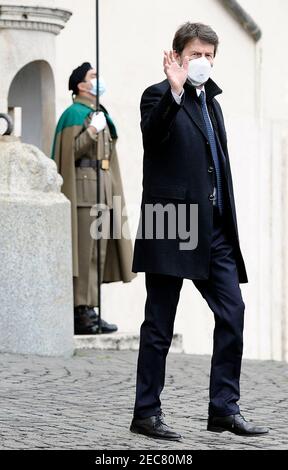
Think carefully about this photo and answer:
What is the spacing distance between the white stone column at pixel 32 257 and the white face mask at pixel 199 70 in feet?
11.6

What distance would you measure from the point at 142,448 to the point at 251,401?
212cm

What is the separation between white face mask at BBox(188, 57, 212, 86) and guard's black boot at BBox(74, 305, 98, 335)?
5.13 m

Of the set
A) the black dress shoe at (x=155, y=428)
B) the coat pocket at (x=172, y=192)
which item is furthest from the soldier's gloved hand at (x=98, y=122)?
the black dress shoe at (x=155, y=428)

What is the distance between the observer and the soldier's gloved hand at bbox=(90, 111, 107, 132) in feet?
41.5

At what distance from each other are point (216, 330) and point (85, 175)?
5.10m

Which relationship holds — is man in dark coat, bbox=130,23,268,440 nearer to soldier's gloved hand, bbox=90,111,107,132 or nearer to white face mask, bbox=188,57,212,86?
white face mask, bbox=188,57,212,86

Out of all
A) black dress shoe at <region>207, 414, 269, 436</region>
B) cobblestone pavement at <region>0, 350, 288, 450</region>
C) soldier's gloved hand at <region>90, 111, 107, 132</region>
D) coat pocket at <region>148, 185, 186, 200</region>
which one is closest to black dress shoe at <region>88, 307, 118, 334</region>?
cobblestone pavement at <region>0, 350, 288, 450</region>

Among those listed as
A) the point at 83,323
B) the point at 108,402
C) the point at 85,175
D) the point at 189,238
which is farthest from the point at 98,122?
the point at 189,238

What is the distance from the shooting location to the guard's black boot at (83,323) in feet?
41.7

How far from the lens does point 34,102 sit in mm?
14078

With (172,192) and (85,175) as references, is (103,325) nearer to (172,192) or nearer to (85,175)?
(85,175)

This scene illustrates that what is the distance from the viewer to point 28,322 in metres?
11.1

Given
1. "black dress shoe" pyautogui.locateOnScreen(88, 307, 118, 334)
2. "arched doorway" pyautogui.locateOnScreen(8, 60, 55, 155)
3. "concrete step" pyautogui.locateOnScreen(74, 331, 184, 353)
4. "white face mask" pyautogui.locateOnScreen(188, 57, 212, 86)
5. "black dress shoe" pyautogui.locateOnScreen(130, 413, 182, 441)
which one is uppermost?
"arched doorway" pyautogui.locateOnScreen(8, 60, 55, 155)

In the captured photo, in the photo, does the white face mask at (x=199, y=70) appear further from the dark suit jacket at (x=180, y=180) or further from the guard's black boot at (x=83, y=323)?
the guard's black boot at (x=83, y=323)
